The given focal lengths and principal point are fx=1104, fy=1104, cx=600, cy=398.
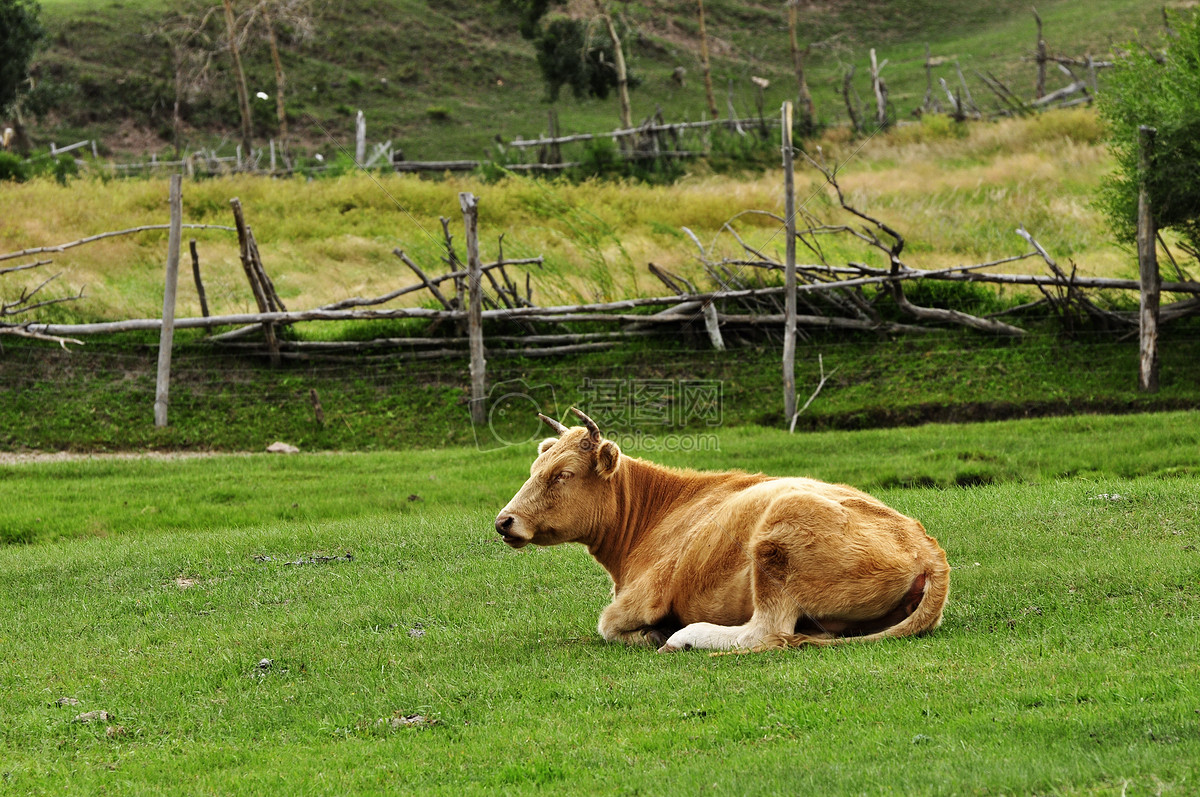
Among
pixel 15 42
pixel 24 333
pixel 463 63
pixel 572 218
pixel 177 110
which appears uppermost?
pixel 463 63

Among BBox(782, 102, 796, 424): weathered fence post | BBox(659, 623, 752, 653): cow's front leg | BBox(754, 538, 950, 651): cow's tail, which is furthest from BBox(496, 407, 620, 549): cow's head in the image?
BBox(782, 102, 796, 424): weathered fence post

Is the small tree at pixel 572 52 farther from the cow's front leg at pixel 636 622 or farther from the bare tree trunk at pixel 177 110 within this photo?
the cow's front leg at pixel 636 622

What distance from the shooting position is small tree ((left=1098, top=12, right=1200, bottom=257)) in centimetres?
1566

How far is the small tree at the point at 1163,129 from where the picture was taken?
15.7 metres

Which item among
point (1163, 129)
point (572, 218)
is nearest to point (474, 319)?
point (572, 218)

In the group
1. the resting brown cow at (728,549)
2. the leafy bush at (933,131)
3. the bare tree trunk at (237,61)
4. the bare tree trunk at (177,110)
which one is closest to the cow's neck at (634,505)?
the resting brown cow at (728,549)

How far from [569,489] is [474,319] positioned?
10.8 meters

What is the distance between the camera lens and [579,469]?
22.5 ft

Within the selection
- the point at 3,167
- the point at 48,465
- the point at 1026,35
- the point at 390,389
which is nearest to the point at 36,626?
the point at 48,465

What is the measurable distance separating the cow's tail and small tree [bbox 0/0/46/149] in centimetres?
3960

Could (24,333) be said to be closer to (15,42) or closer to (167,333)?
(167,333)

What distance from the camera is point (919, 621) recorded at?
587 cm

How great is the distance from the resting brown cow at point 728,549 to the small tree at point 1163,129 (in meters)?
11.9

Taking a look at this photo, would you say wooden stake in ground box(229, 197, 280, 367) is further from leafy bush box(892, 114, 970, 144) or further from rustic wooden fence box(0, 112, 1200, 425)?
leafy bush box(892, 114, 970, 144)
